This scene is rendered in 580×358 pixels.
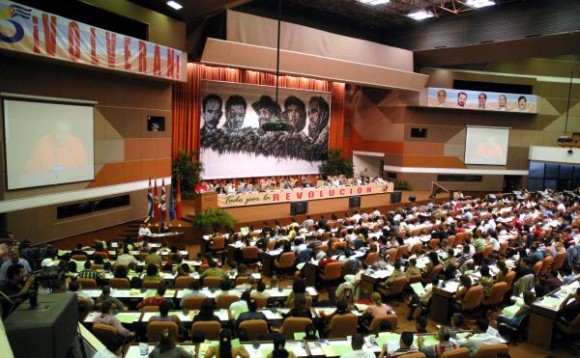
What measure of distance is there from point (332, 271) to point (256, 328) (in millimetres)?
3823

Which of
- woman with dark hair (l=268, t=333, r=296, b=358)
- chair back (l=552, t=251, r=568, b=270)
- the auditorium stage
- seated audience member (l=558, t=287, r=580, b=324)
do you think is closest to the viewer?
woman with dark hair (l=268, t=333, r=296, b=358)

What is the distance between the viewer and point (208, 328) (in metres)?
5.72

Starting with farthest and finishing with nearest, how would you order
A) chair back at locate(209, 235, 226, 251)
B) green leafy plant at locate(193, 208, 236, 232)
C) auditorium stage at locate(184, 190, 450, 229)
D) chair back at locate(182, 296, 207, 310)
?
auditorium stage at locate(184, 190, 450, 229) < green leafy plant at locate(193, 208, 236, 232) < chair back at locate(209, 235, 226, 251) < chair back at locate(182, 296, 207, 310)

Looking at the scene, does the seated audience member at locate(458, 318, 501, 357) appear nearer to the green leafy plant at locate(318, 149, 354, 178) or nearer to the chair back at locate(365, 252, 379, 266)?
the chair back at locate(365, 252, 379, 266)

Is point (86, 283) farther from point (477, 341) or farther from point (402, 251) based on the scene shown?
point (402, 251)

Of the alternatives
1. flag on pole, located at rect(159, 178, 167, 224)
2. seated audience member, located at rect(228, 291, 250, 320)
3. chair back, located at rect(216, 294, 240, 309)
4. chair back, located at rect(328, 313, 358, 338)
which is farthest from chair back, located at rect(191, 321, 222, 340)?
flag on pole, located at rect(159, 178, 167, 224)

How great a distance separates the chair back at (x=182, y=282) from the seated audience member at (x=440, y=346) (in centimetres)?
423

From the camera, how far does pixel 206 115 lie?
19734mm

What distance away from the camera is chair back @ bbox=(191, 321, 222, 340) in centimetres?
568

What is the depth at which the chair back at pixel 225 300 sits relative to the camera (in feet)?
22.7

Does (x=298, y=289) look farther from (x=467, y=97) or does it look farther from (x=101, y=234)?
(x=467, y=97)

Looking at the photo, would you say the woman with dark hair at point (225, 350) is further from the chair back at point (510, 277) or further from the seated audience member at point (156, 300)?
the chair back at point (510, 277)

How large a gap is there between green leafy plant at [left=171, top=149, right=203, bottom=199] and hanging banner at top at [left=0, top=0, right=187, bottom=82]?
4402 mm

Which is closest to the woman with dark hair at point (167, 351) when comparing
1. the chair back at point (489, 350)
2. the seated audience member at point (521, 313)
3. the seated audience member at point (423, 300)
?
the chair back at point (489, 350)
